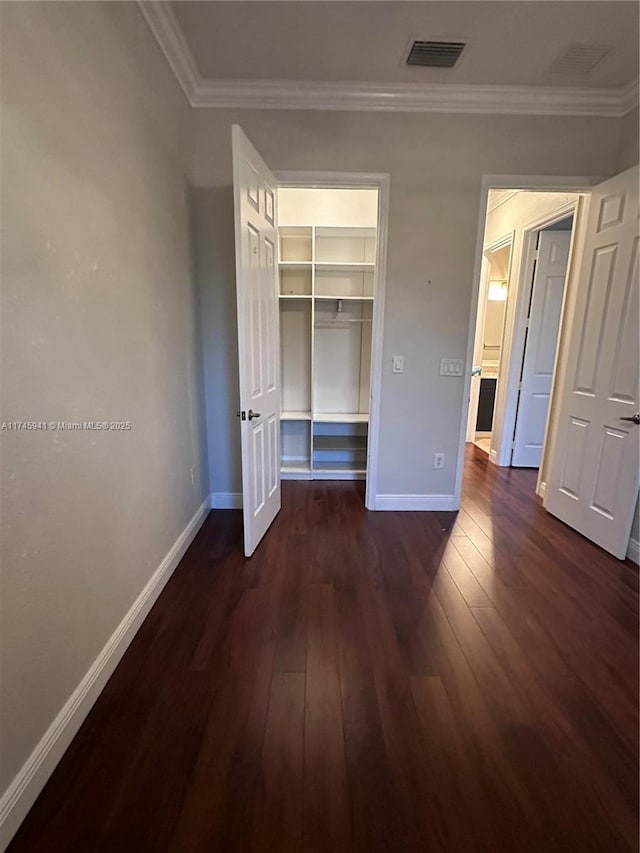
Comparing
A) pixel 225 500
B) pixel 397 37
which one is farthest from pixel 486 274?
Result: pixel 225 500

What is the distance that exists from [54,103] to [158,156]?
0.91 meters

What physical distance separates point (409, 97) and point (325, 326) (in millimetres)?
1755

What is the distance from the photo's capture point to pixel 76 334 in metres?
1.29

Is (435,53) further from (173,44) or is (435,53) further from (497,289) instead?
(497,289)

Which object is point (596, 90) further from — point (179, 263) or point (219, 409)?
point (219, 409)

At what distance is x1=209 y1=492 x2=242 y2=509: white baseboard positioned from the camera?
300cm

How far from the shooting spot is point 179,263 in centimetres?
229

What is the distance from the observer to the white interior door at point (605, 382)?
89.4 inches

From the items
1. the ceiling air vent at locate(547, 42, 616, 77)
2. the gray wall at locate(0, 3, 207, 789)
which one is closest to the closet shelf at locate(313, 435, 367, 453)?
the gray wall at locate(0, 3, 207, 789)

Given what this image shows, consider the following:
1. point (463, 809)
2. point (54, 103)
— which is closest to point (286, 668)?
point (463, 809)

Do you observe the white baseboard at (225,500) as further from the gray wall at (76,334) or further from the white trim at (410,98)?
the white trim at (410,98)

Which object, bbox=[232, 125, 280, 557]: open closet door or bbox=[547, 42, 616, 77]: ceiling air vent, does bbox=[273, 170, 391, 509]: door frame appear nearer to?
bbox=[232, 125, 280, 557]: open closet door

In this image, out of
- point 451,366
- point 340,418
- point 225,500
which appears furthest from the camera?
point 340,418

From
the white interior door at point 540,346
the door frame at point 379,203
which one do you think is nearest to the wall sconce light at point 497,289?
the white interior door at point 540,346
